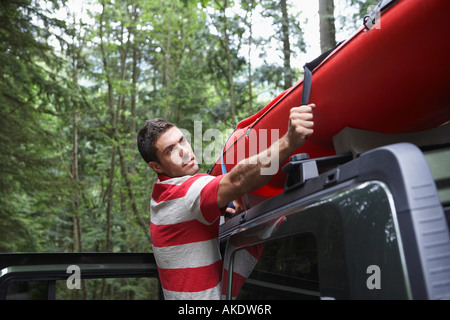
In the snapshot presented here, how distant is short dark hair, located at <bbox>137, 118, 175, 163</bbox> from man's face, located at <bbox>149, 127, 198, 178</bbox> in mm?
25

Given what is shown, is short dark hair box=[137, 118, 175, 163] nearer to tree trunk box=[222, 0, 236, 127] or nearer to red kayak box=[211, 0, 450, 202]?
red kayak box=[211, 0, 450, 202]

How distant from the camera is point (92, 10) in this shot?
11711 millimetres

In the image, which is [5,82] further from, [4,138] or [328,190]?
[328,190]

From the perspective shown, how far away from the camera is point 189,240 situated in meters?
2.05

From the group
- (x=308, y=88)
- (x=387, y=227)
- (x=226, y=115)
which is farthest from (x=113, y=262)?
(x=226, y=115)

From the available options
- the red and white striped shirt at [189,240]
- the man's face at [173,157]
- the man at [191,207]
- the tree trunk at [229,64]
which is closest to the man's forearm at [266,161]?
the man at [191,207]

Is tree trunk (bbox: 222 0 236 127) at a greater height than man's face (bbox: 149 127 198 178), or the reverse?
tree trunk (bbox: 222 0 236 127)

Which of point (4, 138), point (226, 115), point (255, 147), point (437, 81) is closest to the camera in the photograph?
point (437, 81)

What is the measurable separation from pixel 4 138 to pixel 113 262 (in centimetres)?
638

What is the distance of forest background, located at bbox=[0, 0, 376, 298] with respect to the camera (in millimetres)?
7836

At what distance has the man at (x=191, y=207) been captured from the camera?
5.70 feet

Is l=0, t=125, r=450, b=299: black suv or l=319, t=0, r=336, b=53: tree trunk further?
l=319, t=0, r=336, b=53: tree trunk

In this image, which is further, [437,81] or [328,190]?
[437,81]

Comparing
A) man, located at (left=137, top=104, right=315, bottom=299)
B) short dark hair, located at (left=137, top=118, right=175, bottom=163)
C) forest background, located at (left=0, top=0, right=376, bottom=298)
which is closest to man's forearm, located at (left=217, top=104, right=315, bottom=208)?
man, located at (left=137, top=104, right=315, bottom=299)
